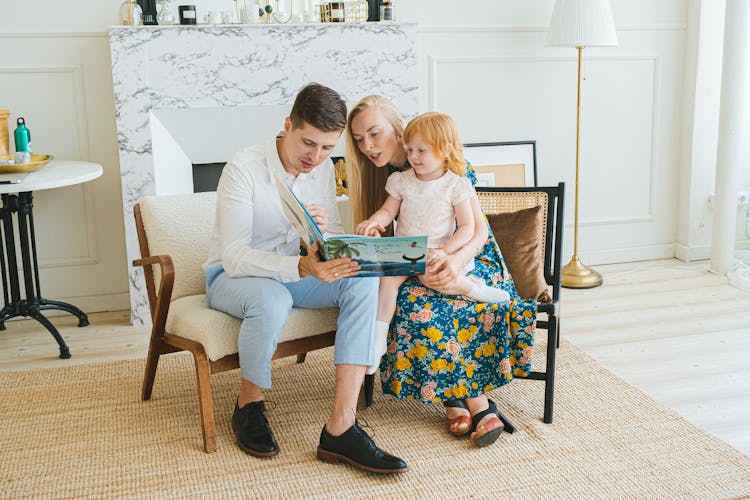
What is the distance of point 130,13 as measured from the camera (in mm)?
3535

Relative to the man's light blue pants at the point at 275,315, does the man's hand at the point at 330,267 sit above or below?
above

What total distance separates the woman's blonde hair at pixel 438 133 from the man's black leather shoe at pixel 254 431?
0.95 m

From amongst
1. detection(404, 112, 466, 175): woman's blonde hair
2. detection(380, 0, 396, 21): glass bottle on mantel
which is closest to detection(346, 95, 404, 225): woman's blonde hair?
detection(404, 112, 466, 175): woman's blonde hair

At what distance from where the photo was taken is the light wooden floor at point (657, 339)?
111 inches

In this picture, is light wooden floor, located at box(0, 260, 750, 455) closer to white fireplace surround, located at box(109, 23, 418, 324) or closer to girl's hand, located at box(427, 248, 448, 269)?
white fireplace surround, located at box(109, 23, 418, 324)

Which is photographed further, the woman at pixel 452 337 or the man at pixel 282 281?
the woman at pixel 452 337

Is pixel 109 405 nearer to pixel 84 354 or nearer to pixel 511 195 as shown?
pixel 84 354

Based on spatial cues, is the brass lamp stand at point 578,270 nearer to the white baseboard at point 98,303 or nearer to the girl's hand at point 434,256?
the girl's hand at point 434,256

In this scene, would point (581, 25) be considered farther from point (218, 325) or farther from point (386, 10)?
point (218, 325)

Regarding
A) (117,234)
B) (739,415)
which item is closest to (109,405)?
(117,234)

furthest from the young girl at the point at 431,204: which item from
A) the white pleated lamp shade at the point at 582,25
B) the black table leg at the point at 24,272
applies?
the white pleated lamp shade at the point at 582,25

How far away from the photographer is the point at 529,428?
102 inches

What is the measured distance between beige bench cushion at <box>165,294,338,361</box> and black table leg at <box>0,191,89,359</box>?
99cm

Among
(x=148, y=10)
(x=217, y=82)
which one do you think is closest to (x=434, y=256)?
(x=217, y=82)
